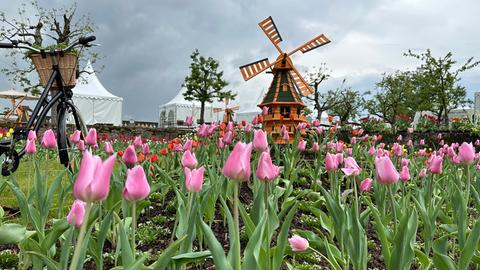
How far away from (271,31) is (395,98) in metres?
16.9

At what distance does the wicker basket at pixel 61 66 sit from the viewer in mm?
3746

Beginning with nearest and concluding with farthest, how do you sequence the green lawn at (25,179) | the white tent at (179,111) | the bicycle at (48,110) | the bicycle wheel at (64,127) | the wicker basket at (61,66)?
the green lawn at (25,179)
the bicycle at (48,110)
the bicycle wheel at (64,127)
the wicker basket at (61,66)
the white tent at (179,111)

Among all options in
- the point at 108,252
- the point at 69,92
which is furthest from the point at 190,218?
the point at 69,92

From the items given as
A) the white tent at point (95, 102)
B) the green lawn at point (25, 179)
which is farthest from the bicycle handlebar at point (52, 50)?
the white tent at point (95, 102)

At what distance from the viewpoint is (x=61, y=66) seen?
373 cm

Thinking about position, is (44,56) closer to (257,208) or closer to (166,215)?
(166,215)

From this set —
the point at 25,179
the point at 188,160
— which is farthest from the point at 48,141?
the point at 25,179

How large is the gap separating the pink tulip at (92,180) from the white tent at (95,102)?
20247mm

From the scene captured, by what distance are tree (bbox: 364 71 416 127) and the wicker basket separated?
2182 centimetres

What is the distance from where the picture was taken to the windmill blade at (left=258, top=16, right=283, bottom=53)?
32.7 feet

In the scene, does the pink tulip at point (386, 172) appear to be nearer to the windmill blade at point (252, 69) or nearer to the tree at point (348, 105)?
the windmill blade at point (252, 69)

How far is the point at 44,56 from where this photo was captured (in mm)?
3758

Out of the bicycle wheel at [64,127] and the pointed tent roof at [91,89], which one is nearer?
the bicycle wheel at [64,127]

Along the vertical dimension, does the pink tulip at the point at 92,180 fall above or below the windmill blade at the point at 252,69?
below
